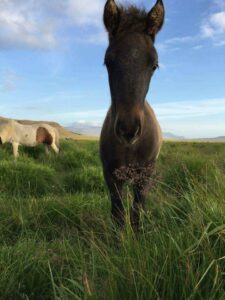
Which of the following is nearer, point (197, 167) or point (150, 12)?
point (150, 12)

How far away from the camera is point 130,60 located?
13.1 ft

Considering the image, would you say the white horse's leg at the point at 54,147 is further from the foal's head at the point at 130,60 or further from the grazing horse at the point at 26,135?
the foal's head at the point at 130,60

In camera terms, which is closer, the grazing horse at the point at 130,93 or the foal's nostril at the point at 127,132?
the foal's nostril at the point at 127,132

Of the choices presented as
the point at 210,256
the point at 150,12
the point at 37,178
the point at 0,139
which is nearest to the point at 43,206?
the point at 37,178

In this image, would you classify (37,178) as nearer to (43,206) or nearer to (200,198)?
(43,206)

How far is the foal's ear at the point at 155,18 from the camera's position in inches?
179

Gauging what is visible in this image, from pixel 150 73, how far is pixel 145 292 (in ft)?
8.27

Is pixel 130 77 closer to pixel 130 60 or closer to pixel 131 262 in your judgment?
pixel 130 60

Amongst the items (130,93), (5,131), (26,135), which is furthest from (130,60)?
(26,135)

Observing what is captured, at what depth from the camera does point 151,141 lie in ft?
16.9

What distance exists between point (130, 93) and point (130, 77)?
176 mm

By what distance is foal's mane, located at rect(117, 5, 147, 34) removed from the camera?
4.50 m

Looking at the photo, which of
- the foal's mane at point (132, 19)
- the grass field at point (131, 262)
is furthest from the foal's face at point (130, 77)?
the grass field at point (131, 262)

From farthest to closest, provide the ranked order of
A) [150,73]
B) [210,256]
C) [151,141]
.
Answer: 1. [151,141]
2. [150,73]
3. [210,256]
